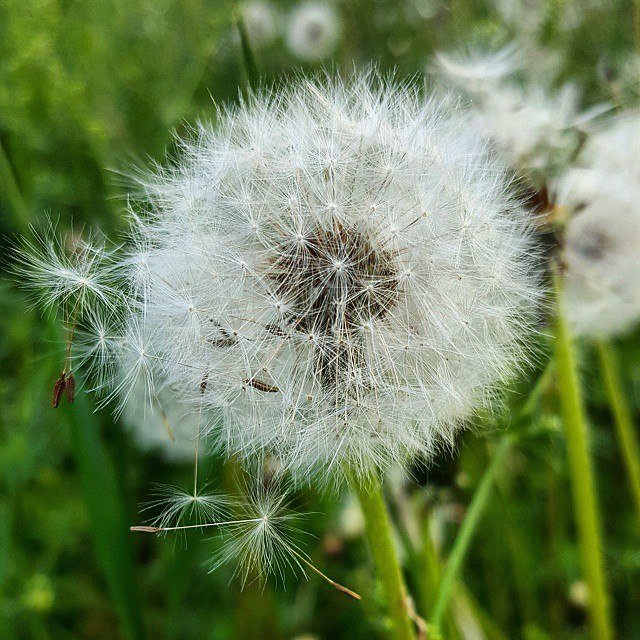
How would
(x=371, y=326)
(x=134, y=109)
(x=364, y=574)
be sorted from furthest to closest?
(x=134, y=109)
(x=364, y=574)
(x=371, y=326)

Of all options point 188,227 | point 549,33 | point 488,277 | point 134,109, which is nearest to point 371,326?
point 488,277

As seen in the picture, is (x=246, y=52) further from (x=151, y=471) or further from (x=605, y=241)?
(x=151, y=471)

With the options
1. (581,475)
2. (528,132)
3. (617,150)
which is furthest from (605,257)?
(581,475)

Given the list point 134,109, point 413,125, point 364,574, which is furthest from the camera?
point 134,109

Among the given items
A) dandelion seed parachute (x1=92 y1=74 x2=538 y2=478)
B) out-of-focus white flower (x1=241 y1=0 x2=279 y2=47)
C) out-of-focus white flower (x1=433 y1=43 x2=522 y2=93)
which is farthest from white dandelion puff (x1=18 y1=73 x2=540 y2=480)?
out-of-focus white flower (x1=241 y1=0 x2=279 y2=47)

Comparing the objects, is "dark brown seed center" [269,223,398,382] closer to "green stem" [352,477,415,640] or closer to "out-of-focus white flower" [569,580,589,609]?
"green stem" [352,477,415,640]

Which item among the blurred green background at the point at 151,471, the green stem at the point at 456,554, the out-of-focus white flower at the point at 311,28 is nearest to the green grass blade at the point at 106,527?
the blurred green background at the point at 151,471

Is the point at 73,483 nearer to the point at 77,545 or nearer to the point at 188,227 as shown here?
the point at 77,545
